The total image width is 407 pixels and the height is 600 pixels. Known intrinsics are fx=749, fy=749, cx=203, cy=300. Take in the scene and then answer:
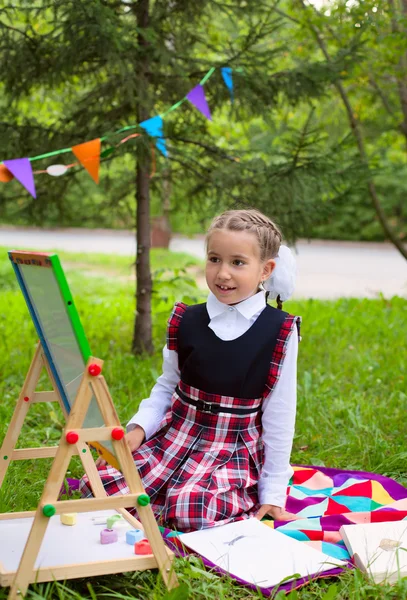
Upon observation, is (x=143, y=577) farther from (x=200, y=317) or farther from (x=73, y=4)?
(x=73, y=4)

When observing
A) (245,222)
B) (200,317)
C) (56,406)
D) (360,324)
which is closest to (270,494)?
(200,317)

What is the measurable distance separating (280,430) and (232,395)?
23 cm

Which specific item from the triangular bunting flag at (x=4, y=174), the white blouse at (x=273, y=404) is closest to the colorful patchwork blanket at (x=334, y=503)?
the white blouse at (x=273, y=404)

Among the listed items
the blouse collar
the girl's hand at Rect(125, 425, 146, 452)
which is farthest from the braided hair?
the girl's hand at Rect(125, 425, 146, 452)

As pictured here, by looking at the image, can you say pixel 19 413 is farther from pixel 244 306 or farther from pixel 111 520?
pixel 244 306

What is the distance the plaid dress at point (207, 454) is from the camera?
2.73 m

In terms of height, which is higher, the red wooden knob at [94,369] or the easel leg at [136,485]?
the red wooden knob at [94,369]

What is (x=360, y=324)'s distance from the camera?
665 cm

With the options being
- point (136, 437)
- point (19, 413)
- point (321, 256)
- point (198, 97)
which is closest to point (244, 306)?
point (136, 437)

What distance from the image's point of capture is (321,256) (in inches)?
678

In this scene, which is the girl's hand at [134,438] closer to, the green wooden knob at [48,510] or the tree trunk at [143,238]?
the green wooden knob at [48,510]

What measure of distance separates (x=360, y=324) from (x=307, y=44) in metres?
2.66

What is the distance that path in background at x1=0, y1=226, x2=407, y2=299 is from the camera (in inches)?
449

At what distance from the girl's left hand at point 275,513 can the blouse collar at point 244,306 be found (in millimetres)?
709
